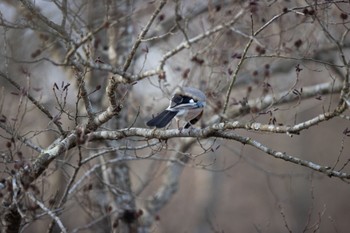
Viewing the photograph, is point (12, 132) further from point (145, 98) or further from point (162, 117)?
point (145, 98)

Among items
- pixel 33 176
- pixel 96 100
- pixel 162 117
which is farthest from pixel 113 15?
pixel 33 176

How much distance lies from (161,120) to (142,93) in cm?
397

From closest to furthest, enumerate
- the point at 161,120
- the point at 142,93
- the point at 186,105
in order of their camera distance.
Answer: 1. the point at 161,120
2. the point at 186,105
3. the point at 142,93

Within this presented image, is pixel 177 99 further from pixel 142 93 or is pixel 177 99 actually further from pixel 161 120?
pixel 142 93

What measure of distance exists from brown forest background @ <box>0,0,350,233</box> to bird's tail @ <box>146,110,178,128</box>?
0.50 feet

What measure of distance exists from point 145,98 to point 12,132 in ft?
13.2

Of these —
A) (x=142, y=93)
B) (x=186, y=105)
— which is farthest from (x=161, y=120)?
(x=142, y=93)

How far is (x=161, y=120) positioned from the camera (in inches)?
155

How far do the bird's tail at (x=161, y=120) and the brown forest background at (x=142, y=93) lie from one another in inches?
6.0

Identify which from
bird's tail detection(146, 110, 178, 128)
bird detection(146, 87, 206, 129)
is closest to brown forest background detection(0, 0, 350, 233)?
bird's tail detection(146, 110, 178, 128)

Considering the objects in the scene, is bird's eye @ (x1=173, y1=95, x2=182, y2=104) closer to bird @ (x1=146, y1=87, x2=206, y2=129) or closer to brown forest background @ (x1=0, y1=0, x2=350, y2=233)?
bird @ (x1=146, y1=87, x2=206, y2=129)

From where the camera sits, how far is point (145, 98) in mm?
7617

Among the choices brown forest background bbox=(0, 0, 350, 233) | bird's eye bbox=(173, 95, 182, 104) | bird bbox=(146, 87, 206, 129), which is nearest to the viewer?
brown forest background bbox=(0, 0, 350, 233)

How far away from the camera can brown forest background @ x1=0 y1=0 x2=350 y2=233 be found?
12.0ft
